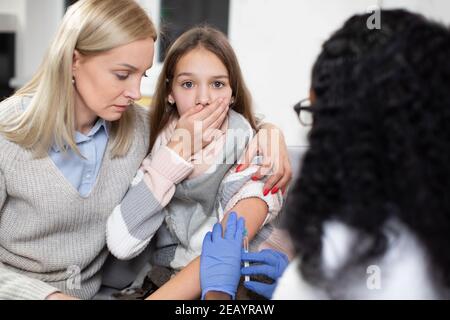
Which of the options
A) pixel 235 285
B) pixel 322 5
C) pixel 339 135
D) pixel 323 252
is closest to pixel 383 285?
pixel 323 252

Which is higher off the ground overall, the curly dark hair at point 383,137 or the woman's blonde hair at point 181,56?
the woman's blonde hair at point 181,56

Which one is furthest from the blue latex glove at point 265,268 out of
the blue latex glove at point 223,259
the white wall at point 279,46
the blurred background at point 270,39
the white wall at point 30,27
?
the white wall at point 30,27

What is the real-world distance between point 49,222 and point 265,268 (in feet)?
1.50

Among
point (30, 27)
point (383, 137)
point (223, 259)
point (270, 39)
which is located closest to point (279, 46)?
point (270, 39)

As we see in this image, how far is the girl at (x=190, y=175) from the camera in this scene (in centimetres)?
125

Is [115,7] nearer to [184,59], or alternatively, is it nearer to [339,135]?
[184,59]

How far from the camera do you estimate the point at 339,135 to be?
0.77 meters

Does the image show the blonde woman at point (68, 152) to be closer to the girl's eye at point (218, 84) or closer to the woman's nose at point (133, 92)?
the woman's nose at point (133, 92)

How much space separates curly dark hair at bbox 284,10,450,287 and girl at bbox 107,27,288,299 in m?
0.48

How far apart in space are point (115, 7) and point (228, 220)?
50 centimetres

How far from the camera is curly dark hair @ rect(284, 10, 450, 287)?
744 mm

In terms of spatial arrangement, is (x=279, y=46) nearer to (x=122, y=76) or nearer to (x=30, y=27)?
(x=30, y=27)

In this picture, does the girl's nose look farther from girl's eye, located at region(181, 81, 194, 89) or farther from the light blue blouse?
the light blue blouse

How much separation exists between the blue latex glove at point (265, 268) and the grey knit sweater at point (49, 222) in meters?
0.33
